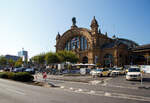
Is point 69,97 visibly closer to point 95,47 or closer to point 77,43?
point 95,47

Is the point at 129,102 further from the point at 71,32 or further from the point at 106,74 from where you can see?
the point at 71,32

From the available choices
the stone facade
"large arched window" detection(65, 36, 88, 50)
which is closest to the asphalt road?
the stone facade

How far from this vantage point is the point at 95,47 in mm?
60094

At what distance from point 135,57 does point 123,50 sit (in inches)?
276

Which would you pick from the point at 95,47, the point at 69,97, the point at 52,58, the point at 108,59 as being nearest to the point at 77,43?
the point at 95,47

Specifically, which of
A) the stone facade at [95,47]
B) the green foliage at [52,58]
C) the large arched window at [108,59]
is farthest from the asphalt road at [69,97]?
the large arched window at [108,59]

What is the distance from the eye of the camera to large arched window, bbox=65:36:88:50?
67.5 meters

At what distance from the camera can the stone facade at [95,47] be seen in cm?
5650

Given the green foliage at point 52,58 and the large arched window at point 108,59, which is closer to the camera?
the green foliage at point 52,58

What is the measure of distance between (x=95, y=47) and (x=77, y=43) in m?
13.3

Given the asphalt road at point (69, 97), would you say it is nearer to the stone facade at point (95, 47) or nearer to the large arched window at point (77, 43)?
the stone facade at point (95, 47)

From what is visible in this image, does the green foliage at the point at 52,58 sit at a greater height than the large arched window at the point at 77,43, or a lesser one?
lesser

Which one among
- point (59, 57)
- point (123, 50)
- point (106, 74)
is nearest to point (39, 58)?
point (59, 57)

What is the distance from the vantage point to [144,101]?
8359 mm
